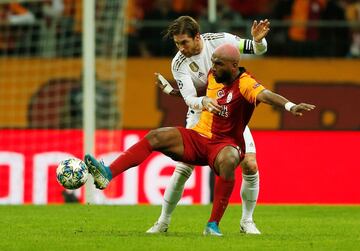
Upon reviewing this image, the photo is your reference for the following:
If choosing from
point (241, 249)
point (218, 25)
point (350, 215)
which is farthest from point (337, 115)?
point (241, 249)

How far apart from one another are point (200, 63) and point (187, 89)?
0.33 metres

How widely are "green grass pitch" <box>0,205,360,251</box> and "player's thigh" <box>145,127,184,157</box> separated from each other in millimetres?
748

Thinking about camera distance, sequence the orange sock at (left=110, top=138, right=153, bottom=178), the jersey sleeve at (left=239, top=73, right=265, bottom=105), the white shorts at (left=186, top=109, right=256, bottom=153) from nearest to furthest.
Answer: the jersey sleeve at (left=239, top=73, right=265, bottom=105), the orange sock at (left=110, top=138, right=153, bottom=178), the white shorts at (left=186, top=109, right=256, bottom=153)

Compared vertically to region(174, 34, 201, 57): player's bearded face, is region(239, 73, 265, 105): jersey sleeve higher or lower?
lower

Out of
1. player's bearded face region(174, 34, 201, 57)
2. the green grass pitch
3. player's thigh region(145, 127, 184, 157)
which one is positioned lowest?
the green grass pitch

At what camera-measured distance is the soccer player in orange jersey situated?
33.4ft

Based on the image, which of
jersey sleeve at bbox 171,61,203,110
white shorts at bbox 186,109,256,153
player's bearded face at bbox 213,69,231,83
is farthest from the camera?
white shorts at bbox 186,109,256,153

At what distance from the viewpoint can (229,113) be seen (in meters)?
10.5

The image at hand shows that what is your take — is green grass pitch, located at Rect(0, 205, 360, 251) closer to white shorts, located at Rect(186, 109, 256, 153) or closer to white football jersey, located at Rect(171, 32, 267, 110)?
white shorts, located at Rect(186, 109, 256, 153)

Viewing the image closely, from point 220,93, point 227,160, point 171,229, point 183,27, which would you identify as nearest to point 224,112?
point 220,93

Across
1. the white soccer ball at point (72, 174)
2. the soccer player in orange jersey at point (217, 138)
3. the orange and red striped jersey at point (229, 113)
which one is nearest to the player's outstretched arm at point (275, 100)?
the soccer player in orange jersey at point (217, 138)

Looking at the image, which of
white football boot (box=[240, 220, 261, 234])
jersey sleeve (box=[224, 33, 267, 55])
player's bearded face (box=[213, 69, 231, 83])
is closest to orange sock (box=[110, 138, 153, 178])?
player's bearded face (box=[213, 69, 231, 83])

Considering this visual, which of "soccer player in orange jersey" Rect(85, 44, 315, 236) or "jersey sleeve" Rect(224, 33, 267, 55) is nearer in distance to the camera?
"soccer player in orange jersey" Rect(85, 44, 315, 236)

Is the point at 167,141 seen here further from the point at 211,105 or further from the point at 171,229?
the point at 171,229
